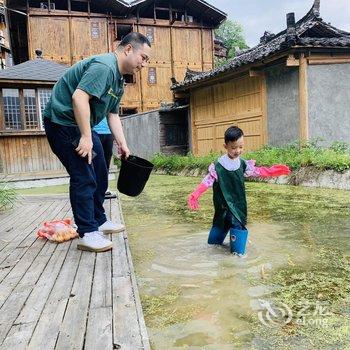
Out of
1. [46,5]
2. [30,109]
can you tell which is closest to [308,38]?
[30,109]

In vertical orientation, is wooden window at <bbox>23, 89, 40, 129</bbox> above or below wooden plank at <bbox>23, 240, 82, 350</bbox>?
above

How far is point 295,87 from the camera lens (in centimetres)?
953

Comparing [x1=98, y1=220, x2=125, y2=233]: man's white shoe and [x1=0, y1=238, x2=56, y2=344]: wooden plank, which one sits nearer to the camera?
[x1=0, y1=238, x2=56, y2=344]: wooden plank

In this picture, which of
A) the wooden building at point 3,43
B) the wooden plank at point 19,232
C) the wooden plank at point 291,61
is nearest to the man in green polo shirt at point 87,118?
the wooden plank at point 19,232

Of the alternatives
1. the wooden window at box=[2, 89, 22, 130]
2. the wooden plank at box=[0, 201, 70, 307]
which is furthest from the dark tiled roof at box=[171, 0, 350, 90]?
the wooden plank at box=[0, 201, 70, 307]

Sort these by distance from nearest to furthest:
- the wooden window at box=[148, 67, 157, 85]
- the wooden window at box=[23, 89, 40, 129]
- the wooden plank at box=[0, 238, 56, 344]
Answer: the wooden plank at box=[0, 238, 56, 344]
the wooden window at box=[23, 89, 40, 129]
the wooden window at box=[148, 67, 157, 85]

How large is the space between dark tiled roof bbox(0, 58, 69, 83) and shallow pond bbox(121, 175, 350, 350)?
7.31 metres

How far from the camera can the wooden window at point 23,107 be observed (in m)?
10.6

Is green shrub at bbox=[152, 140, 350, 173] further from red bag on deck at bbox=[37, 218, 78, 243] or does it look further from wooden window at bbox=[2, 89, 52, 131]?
red bag on deck at bbox=[37, 218, 78, 243]

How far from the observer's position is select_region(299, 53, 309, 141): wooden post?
920cm

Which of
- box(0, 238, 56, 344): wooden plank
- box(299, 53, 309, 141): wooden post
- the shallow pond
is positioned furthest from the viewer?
box(299, 53, 309, 141): wooden post

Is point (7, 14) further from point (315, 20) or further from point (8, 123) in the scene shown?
point (315, 20)

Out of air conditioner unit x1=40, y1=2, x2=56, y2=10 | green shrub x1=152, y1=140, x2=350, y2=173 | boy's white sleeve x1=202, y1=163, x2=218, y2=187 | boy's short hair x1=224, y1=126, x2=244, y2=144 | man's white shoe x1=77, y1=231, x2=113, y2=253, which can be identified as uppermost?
air conditioner unit x1=40, y1=2, x2=56, y2=10

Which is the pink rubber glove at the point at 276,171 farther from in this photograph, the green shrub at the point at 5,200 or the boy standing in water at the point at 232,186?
the green shrub at the point at 5,200
